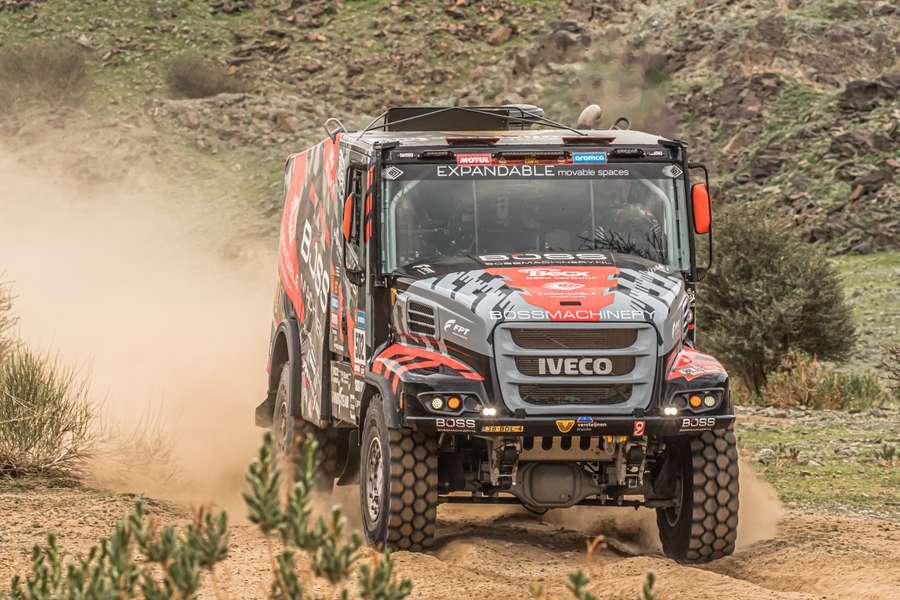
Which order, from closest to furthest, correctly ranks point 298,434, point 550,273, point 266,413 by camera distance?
point 550,273 < point 298,434 < point 266,413

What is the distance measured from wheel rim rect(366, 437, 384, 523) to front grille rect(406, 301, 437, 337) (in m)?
0.85

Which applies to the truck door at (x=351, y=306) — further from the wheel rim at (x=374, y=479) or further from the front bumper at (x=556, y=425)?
the front bumper at (x=556, y=425)

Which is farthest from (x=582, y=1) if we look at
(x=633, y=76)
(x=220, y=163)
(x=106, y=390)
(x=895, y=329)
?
(x=106, y=390)

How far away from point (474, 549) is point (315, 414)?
102 inches

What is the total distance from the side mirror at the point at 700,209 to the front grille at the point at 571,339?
4.44 ft

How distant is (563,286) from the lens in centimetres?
1072

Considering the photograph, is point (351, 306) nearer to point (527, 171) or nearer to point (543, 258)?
point (543, 258)

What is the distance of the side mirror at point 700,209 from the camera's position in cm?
1138

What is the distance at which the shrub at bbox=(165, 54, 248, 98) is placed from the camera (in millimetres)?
60969

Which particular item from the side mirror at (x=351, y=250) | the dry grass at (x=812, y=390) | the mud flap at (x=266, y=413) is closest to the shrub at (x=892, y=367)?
the dry grass at (x=812, y=390)

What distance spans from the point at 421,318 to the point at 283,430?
4.26m

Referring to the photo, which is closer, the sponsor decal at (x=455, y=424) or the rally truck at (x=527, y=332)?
the sponsor decal at (x=455, y=424)

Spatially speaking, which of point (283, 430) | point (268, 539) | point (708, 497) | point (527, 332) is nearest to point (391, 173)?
point (527, 332)

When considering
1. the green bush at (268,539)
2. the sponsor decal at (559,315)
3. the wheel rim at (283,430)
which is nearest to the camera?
the green bush at (268,539)
